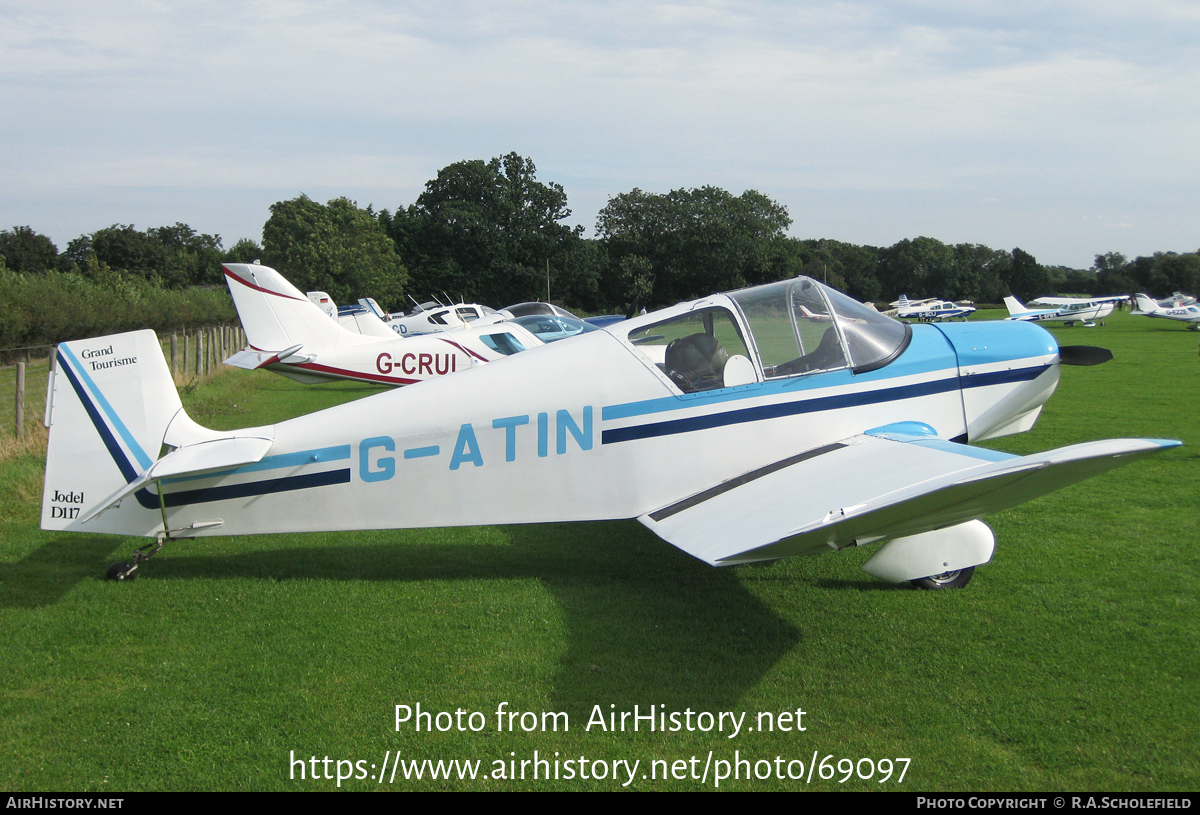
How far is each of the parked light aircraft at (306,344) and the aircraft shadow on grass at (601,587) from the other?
917cm

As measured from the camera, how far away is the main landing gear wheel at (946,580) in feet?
16.7

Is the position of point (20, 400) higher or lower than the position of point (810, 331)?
lower

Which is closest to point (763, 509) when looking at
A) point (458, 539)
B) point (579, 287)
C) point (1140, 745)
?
point (1140, 745)

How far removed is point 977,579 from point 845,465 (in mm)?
1453

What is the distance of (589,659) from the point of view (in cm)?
424

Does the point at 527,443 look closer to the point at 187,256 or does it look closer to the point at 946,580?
the point at 946,580

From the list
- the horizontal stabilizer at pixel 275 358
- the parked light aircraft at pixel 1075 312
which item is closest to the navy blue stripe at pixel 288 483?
the horizontal stabilizer at pixel 275 358

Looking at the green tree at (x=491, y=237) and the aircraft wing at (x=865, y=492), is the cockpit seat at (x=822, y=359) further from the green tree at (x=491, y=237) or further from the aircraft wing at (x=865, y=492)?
the green tree at (x=491, y=237)

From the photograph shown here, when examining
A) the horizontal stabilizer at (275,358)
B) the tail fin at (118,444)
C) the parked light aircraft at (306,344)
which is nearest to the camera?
the tail fin at (118,444)

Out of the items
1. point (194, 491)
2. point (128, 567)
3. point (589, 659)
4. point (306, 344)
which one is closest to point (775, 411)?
point (589, 659)

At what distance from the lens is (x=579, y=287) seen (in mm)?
70938

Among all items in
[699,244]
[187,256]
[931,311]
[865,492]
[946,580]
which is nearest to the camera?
[865,492]

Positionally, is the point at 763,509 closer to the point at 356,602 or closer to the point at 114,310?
the point at 356,602

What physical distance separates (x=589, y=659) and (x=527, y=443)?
140cm
